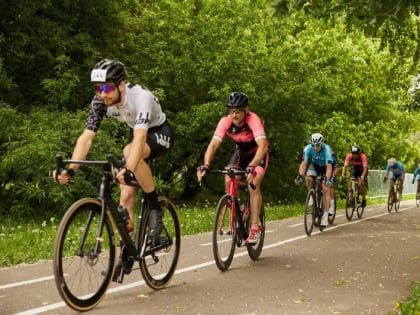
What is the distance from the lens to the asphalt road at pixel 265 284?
217 inches

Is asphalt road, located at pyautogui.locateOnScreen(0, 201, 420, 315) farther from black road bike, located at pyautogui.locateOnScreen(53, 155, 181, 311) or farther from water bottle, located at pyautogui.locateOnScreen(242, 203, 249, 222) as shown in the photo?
water bottle, located at pyautogui.locateOnScreen(242, 203, 249, 222)

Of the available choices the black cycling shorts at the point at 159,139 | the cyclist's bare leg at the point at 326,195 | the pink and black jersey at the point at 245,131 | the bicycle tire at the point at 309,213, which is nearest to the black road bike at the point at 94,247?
the black cycling shorts at the point at 159,139

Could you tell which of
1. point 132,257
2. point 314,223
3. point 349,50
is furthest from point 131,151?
point 349,50

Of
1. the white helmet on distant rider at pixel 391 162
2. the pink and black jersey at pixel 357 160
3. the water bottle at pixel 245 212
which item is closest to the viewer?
the water bottle at pixel 245 212

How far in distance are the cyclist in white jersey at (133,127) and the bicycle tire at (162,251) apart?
13cm

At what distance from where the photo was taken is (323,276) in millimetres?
7281

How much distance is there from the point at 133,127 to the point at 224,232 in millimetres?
2406

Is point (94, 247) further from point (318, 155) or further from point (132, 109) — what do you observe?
point (318, 155)

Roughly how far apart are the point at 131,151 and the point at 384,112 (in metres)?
28.0

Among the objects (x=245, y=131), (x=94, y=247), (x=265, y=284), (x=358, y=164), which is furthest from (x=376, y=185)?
(x=94, y=247)

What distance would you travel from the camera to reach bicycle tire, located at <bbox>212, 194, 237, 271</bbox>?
748 centimetres

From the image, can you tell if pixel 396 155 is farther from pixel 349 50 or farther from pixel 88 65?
pixel 88 65

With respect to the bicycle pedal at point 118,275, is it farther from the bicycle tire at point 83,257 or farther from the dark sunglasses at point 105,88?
the dark sunglasses at point 105,88

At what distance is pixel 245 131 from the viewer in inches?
325
